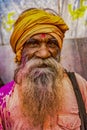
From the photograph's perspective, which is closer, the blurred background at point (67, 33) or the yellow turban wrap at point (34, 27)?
the yellow turban wrap at point (34, 27)

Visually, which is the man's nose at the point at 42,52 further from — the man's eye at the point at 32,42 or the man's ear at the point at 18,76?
the man's ear at the point at 18,76

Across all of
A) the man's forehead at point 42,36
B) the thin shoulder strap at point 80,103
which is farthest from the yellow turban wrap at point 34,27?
the thin shoulder strap at point 80,103

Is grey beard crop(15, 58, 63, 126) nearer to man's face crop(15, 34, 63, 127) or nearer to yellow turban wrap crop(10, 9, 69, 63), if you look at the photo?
man's face crop(15, 34, 63, 127)

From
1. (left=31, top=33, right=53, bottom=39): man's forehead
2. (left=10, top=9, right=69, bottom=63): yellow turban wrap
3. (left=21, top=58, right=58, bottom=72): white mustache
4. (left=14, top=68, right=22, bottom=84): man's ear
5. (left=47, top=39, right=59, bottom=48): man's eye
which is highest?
(left=10, top=9, right=69, bottom=63): yellow turban wrap

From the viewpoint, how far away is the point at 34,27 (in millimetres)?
1979

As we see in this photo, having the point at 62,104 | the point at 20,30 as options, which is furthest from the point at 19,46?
the point at 62,104

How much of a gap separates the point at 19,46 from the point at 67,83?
308 mm

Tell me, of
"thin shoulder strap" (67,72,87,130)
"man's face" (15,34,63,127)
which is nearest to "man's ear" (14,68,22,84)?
"man's face" (15,34,63,127)

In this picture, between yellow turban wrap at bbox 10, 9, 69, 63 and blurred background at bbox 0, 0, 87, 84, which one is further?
blurred background at bbox 0, 0, 87, 84

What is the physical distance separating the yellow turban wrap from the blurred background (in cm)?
7

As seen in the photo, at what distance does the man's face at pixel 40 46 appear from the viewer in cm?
200

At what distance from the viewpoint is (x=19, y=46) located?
2.01 meters

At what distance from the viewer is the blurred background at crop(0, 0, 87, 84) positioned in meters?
2.09

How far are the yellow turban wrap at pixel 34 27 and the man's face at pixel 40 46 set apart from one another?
0.02 meters
